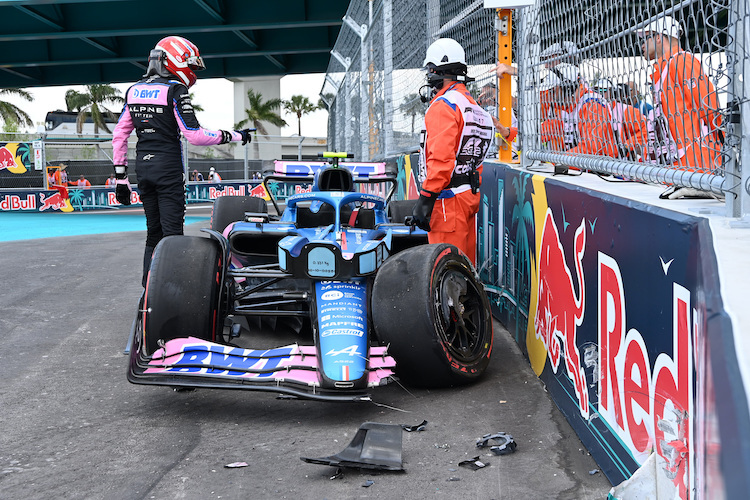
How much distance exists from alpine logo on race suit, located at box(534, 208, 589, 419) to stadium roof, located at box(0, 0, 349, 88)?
1422 centimetres

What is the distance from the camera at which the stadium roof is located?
17703 millimetres

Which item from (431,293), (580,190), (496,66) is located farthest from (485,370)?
(496,66)

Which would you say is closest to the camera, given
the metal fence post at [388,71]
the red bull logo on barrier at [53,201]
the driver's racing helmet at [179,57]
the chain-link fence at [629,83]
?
the chain-link fence at [629,83]

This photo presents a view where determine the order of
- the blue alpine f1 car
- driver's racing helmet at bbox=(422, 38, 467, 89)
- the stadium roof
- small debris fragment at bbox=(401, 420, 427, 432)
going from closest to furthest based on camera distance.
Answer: small debris fragment at bbox=(401, 420, 427, 432), the blue alpine f1 car, driver's racing helmet at bbox=(422, 38, 467, 89), the stadium roof

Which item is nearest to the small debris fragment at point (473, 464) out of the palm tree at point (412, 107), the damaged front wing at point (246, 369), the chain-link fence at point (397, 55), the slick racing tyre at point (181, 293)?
the damaged front wing at point (246, 369)

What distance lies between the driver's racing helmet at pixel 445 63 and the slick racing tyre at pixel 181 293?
1830 millimetres

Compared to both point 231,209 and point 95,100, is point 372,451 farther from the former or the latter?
point 95,100

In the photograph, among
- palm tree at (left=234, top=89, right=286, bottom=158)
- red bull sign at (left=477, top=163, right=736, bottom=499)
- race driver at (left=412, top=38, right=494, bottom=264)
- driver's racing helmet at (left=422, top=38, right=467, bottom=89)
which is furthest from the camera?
palm tree at (left=234, top=89, right=286, bottom=158)

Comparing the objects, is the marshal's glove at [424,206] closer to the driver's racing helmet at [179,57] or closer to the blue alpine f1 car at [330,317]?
the blue alpine f1 car at [330,317]

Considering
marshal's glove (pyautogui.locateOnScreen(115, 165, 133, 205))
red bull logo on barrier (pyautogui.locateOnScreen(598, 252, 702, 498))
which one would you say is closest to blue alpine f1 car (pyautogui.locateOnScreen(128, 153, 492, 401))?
red bull logo on barrier (pyautogui.locateOnScreen(598, 252, 702, 498))

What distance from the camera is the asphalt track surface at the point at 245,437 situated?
2922mm

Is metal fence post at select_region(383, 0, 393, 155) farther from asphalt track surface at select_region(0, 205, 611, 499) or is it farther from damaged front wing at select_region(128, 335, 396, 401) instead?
damaged front wing at select_region(128, 335, 396, 401)

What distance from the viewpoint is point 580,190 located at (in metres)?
3.39

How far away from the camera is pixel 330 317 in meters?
3.91
